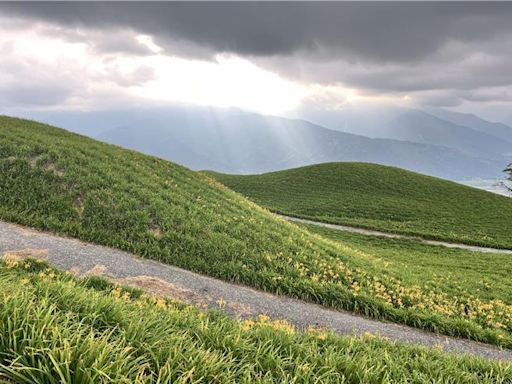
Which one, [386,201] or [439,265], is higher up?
[386,201]

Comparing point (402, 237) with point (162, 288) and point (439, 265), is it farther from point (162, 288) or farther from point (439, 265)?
point (162, 288)

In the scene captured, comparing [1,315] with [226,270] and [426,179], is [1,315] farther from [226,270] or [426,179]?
[426,179]

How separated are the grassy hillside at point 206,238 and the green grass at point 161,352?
604 cm

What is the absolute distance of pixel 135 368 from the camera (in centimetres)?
429

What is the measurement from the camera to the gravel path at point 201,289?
1126 cm

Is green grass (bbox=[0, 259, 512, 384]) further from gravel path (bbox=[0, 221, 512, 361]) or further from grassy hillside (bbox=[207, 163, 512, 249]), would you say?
grassy hillside (bbox=[207, 163, 512, 249])

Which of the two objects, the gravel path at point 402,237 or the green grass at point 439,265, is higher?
the gravel path at point 402,237

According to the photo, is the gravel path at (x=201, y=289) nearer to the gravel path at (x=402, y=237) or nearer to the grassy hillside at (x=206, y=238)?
the grassy hillside at (x=206, y=238)

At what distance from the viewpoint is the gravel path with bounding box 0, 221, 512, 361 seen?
1126 centimetres

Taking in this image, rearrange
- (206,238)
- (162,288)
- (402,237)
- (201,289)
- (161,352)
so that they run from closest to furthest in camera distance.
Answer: (161,352), (162,288), (201,289), (206,238), (402,237)

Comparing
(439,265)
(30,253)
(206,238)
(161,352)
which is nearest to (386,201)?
(439,265)

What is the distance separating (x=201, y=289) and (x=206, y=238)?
407 cm

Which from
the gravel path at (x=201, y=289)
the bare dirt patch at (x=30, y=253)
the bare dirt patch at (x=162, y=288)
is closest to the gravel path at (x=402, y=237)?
the gravel path at (x=201, y=289)

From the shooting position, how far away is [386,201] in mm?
52594
